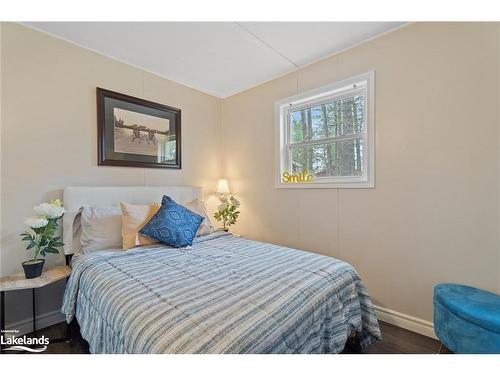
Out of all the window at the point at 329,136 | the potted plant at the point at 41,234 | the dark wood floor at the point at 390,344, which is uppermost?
the window at the point at 329,136

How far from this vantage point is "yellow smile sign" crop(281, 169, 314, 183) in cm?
260

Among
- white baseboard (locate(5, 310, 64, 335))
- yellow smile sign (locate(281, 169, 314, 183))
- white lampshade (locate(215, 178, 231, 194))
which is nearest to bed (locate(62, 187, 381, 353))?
white baseboard (locate(5, 310, 64, 335))

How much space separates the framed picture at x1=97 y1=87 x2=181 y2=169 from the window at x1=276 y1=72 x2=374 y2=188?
1320mm

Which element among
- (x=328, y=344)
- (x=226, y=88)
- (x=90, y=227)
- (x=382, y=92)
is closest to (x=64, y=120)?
(x=90, y=227)

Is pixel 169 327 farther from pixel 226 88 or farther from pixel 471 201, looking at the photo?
pixel 226 88

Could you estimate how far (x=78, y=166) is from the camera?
211 centimetres

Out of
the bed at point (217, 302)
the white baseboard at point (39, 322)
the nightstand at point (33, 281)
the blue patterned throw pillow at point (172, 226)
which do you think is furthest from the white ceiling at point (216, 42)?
the white baseboard at point (39, 322)

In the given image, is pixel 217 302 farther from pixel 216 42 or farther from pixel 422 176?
pixel 216 42

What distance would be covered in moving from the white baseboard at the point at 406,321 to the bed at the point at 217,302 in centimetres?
69

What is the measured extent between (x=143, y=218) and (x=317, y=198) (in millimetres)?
1731

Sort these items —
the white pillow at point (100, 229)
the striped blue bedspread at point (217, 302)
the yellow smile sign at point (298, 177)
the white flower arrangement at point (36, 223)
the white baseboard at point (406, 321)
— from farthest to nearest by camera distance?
the yellow smile sign at point (298, 177) < the white pillow at point (100, 229) < the white baseboard at point (406, 321) < the white flower arrangement at point (36, 223) < the striped blue bedspread at point (217, 302)

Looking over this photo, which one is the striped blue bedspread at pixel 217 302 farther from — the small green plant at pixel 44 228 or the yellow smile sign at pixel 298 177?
the yellow smile sign at pixel 298 177

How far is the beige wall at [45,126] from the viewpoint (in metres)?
1.77

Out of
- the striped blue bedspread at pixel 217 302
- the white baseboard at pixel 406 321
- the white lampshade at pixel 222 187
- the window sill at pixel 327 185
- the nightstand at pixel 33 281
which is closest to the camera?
the striped blue bedspread at pixel 217 302
